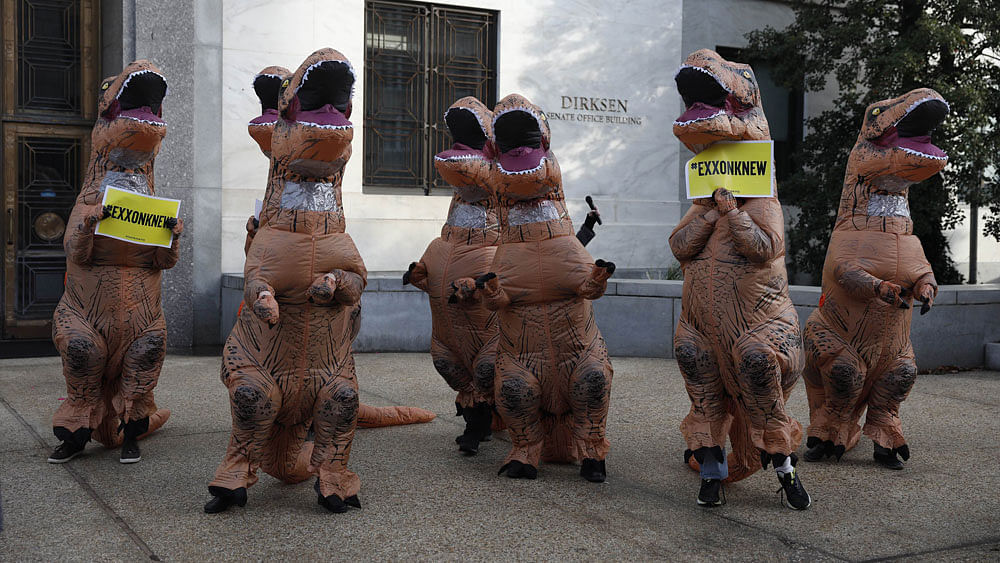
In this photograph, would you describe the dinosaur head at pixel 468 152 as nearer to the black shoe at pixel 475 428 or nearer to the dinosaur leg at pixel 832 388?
the black shoe at pixel 475 428

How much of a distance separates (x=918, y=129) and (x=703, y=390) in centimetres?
214

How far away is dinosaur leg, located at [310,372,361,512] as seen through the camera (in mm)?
4520


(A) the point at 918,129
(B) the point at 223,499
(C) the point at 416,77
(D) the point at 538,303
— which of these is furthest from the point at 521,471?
(C) the point at 416,77

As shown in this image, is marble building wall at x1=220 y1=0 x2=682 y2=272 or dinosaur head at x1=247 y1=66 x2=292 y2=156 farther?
marble building wall at x1=220 y1=0 x2=682 y2=272

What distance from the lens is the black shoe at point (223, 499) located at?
4410 millimetres

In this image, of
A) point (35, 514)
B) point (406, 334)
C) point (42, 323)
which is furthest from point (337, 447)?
point (42, 323)

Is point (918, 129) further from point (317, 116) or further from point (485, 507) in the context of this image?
point (317, 116)

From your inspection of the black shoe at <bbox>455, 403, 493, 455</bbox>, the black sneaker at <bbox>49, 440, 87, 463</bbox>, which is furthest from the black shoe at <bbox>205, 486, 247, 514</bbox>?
the black shoe at <bbox>455, 403, 493, 455</bbox>

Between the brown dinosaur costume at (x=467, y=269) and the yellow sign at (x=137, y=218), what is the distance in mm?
1534

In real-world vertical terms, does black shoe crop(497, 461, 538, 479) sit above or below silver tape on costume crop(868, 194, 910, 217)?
below

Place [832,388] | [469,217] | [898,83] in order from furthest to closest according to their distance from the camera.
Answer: [898,83], [469,217], [832,388]

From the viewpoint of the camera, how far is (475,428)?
5.93 metres

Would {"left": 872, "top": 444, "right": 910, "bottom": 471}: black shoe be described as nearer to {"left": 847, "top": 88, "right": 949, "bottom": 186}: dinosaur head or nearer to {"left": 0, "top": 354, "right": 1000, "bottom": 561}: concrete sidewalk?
{"left": 0, "top": 354, "right": 1000, "bottom": 561}: concrete sidewalk

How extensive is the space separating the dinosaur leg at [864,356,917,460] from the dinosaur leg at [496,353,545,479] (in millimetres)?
2116
